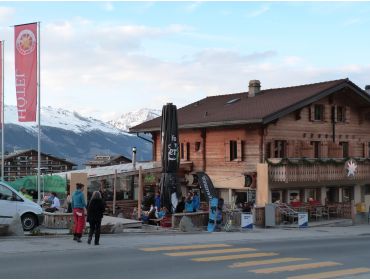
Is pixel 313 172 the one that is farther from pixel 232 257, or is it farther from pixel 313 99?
pixel 232 257

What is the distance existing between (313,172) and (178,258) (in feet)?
63.0

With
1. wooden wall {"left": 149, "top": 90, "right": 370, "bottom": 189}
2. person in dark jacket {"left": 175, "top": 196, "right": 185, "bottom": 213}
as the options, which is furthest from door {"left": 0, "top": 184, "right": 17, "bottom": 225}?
wooden wall {"left": 149, "top": 90, "right": 370, "bottom": 189}

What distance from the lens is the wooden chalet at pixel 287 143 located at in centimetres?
3188

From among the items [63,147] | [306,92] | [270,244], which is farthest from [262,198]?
[63,147]

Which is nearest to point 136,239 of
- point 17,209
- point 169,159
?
point 17,209

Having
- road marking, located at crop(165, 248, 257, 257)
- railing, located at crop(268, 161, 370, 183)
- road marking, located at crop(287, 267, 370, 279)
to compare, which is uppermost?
railing, located at crop(268, 161, 370, 183)

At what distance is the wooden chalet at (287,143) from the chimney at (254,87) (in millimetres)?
69

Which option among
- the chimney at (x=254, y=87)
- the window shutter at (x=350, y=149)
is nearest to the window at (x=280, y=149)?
the window shutter at (x=350, y=149)

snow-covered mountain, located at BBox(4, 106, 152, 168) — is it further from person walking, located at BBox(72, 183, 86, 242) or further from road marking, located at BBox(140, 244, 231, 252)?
person walking, located at BBox(72, 183, 86, 242)

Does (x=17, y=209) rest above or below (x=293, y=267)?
above

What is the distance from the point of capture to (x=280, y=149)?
3362 cm

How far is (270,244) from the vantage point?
19.1 meters

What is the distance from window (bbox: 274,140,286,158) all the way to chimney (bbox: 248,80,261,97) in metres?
6.15

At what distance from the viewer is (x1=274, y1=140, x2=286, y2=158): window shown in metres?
33.4
